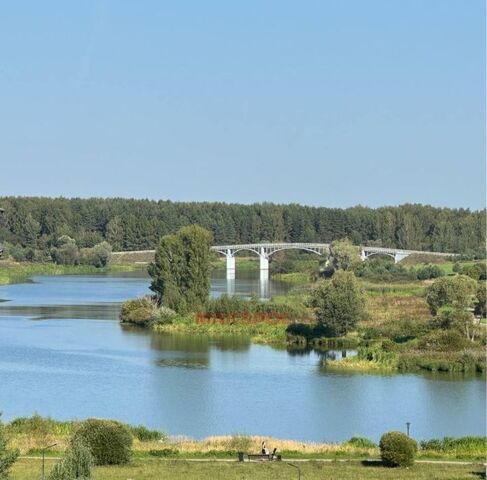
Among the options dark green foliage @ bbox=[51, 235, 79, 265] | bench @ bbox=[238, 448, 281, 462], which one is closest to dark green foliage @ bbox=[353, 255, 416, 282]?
dark green foliage @ bbox=[51, 235, 79, 265]

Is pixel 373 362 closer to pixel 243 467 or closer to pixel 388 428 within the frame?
pixel 388 428

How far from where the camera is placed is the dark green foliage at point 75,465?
20547 millimetres

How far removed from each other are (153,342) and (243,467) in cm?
2712

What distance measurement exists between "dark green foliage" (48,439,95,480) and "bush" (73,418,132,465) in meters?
5.93

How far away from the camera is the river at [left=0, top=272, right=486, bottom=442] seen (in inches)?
1389

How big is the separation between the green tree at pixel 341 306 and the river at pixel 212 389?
259 cm

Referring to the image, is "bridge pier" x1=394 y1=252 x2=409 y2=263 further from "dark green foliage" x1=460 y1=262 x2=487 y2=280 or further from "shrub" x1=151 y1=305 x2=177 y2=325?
"shrub" x1=151 y1=305 x2=177 y2=325

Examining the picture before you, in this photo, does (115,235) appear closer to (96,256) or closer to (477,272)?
(96,256)

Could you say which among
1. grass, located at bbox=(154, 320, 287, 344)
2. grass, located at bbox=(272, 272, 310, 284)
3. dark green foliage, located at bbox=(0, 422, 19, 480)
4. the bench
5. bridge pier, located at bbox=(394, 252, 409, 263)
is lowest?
the bench

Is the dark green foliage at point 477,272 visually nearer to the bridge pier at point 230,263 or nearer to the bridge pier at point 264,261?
the bridge pier at point 230,263

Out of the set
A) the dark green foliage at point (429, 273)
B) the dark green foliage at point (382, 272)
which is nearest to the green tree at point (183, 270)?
the dark green foliage at point (382, 272)

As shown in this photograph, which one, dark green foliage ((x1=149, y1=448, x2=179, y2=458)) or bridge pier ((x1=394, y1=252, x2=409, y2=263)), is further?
bridge pier ((x1=394, y1=252, x2=409, y2=263))

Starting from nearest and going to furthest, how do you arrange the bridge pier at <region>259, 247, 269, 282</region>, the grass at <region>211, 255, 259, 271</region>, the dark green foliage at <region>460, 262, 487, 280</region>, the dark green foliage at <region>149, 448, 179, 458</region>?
the dark green foliage at <region>149, 448, 179, 458</region>, the dark green foliage at <region>460, 262, 487, 280</region>, the bridge pier at <region>259, 247, 269, 282</region>, the grass at <region>211, 255, 259, 271</region>

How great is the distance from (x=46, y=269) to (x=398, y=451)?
88.3 meters
